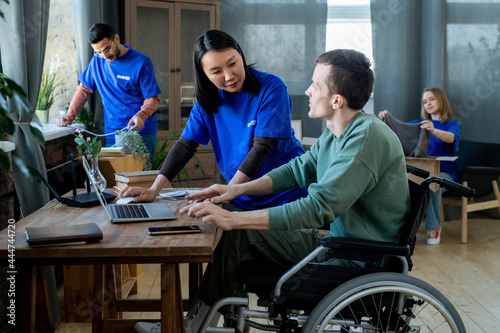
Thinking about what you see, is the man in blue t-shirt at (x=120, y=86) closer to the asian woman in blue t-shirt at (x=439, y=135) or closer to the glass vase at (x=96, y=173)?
the glass vase at (x=96, y=173)

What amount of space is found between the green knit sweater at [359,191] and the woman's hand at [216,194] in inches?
14.3

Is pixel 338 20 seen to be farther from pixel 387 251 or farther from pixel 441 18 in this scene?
pixel 387 251

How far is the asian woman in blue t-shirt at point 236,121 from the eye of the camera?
87.2 inches

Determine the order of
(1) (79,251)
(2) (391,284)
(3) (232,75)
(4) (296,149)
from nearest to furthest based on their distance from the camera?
(1) (79,251), (2) (391,284), (3) (232,75), (4) (296,149)

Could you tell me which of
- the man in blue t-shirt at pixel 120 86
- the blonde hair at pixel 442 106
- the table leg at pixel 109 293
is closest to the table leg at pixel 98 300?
the table leg at pixel 109 293

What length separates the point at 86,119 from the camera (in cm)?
422

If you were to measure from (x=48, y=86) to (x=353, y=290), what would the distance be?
2879 millimetres

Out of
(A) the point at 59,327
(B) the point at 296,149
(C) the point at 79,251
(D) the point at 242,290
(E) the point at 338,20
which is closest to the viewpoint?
(C) the point at 79,251

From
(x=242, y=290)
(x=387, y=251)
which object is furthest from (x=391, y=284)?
(x=242, y=290)

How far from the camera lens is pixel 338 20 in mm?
5457

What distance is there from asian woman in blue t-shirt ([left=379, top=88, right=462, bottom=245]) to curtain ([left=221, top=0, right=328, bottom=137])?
1044 millimetres

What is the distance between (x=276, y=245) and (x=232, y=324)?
1.07ft

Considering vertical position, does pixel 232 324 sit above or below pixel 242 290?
below

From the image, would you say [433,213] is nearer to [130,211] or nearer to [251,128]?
[251,128]
